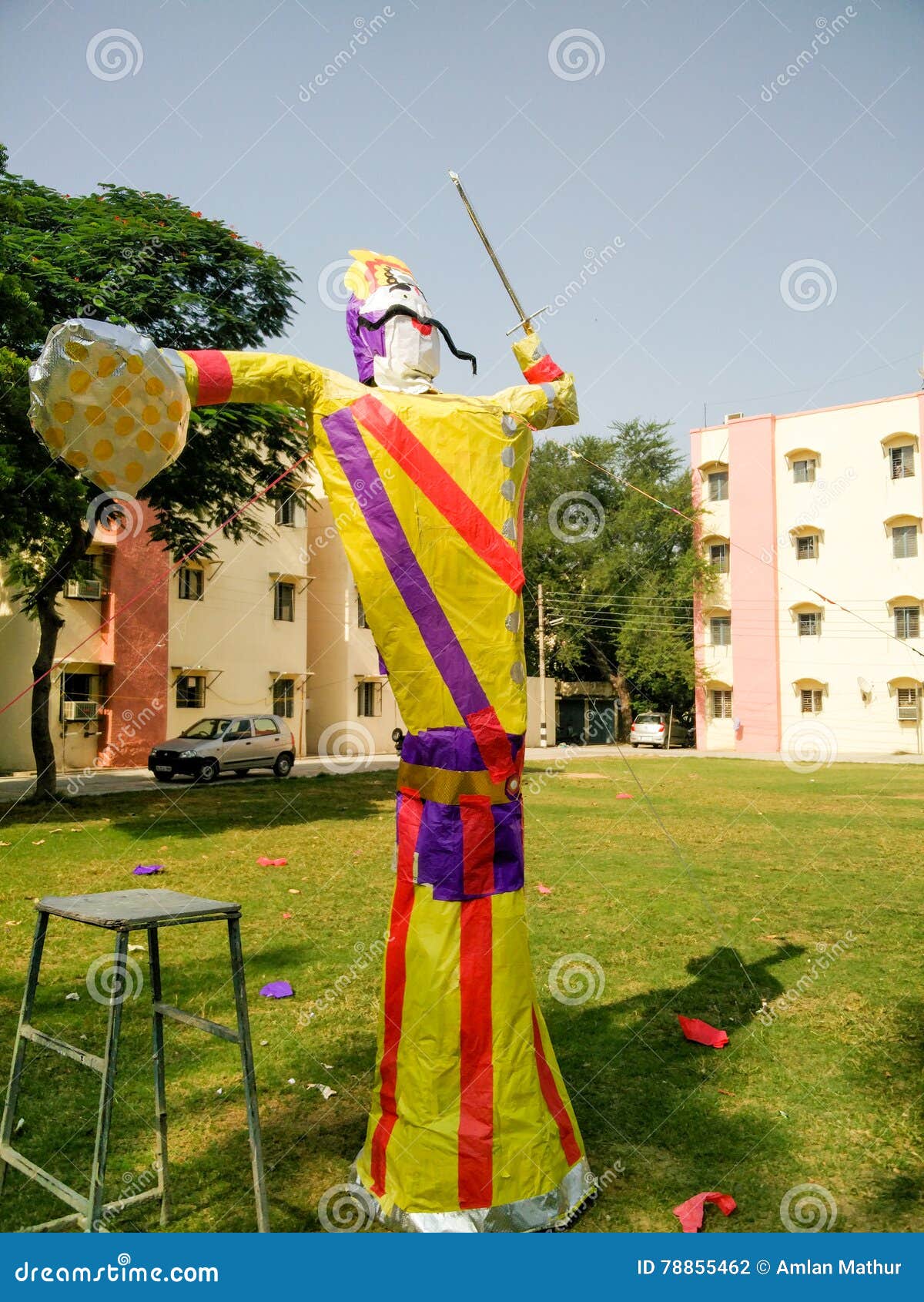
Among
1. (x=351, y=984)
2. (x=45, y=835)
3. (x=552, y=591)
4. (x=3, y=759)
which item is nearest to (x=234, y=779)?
(x=3, y=759)

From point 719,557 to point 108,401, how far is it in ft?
110

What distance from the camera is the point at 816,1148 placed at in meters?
3.64

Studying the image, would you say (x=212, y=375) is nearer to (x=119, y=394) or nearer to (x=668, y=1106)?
(x=119, y=394)

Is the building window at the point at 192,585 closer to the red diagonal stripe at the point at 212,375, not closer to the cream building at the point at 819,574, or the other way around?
the cream building at the point at 819,574

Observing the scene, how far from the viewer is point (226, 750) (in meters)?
18.3

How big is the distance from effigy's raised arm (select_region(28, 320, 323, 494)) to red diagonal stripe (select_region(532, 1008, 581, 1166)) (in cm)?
224

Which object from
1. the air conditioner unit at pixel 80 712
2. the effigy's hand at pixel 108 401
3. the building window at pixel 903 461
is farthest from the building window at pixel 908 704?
the effigy's hand at pixel 108 401

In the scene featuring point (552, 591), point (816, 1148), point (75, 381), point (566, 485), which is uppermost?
point (566, 485)

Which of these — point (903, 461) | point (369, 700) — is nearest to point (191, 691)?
point (369, 700)

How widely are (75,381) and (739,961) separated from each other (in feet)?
17.6

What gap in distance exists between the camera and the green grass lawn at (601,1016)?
3395 millimetres

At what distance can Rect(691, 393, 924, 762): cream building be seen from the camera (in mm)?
30391

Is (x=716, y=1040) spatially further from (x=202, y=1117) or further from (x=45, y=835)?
(x=45, y=835)

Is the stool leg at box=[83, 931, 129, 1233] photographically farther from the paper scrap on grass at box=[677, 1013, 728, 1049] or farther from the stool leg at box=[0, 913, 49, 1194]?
the paper scrap on grass at box=[677, 1013, 728, 1049]
